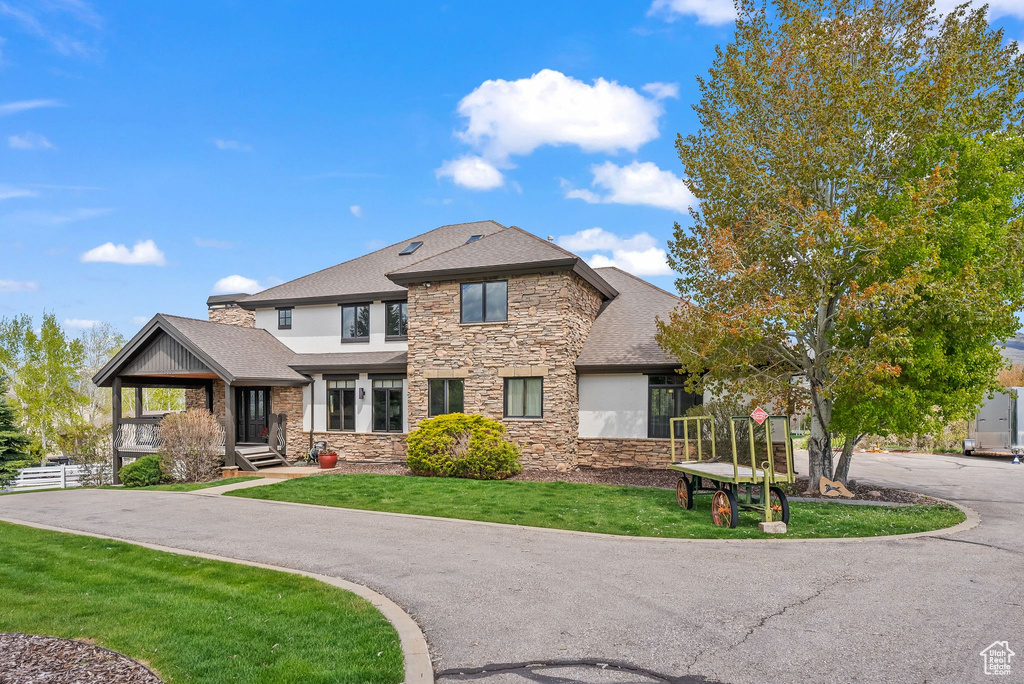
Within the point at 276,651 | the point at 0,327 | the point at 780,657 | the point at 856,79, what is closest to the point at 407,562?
the point at 276,651

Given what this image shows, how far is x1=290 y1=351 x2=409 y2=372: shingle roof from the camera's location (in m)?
23.6

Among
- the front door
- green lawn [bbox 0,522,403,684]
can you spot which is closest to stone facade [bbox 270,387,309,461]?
the front door

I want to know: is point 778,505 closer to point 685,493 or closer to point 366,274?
point 685,493

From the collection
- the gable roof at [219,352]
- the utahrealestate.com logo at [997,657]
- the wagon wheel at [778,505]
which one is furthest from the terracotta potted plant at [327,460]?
the utahrealestate.com logo at [997,657]

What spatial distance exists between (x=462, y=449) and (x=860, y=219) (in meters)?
12.1

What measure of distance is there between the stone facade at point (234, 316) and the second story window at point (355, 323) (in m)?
4.65

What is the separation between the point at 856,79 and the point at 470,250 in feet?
40.8

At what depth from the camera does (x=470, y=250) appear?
897 inches

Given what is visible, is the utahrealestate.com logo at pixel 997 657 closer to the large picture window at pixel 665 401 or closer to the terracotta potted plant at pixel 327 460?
the large picture window at pixel 665 401

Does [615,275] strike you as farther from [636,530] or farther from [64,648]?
[64,648]

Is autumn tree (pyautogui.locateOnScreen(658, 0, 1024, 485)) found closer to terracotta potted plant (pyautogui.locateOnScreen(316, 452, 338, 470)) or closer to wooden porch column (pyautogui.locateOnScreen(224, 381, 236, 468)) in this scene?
terracotta potted plant (pyautogui.locateOnScreen(316, 452, 338, 470))

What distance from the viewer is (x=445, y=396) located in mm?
22016

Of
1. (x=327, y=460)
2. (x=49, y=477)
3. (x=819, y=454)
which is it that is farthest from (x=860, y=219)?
(x=49, y=477)

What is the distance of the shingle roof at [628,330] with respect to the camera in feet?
69.1
